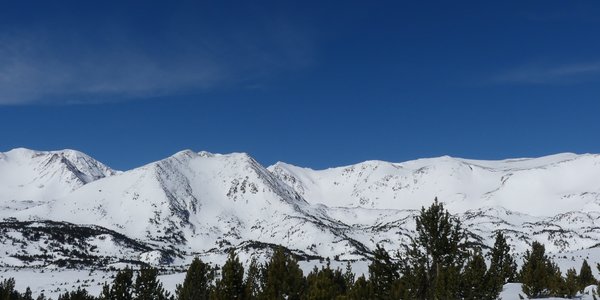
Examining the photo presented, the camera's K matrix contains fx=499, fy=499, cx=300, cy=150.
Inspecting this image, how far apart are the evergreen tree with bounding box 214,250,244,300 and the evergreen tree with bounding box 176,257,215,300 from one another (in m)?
23.1

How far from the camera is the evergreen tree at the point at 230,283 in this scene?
30891 millimetres

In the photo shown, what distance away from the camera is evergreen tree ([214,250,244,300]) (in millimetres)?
30891

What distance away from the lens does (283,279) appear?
3306 centimetres

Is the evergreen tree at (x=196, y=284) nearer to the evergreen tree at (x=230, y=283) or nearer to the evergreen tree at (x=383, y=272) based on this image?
the evergreen tree at (x=230, y=283)

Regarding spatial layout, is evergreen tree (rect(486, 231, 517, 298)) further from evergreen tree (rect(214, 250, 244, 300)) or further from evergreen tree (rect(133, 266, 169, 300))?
evergreen tree (rect(133, 266, 169, 300))

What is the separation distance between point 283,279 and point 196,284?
81.0 ft

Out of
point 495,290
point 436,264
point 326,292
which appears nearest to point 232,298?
point 326,292

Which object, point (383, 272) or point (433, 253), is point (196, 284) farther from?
point (433, 253)

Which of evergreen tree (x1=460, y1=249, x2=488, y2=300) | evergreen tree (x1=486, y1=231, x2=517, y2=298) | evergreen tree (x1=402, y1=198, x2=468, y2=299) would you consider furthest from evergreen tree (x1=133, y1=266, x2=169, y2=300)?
evergreen tree (x1=486, y1=231, x2=517, y2=298)

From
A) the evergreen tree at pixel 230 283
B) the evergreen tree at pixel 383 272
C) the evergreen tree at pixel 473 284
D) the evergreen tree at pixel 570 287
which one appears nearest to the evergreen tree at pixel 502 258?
→ the evergreen tree at pixel 570 287

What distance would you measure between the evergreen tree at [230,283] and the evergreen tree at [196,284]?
23091 millimetres

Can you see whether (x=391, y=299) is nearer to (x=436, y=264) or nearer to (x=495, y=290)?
(x=436, y=264)

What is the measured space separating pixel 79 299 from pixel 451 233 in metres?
41.4

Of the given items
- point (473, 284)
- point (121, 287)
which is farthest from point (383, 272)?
point (121, 287)
